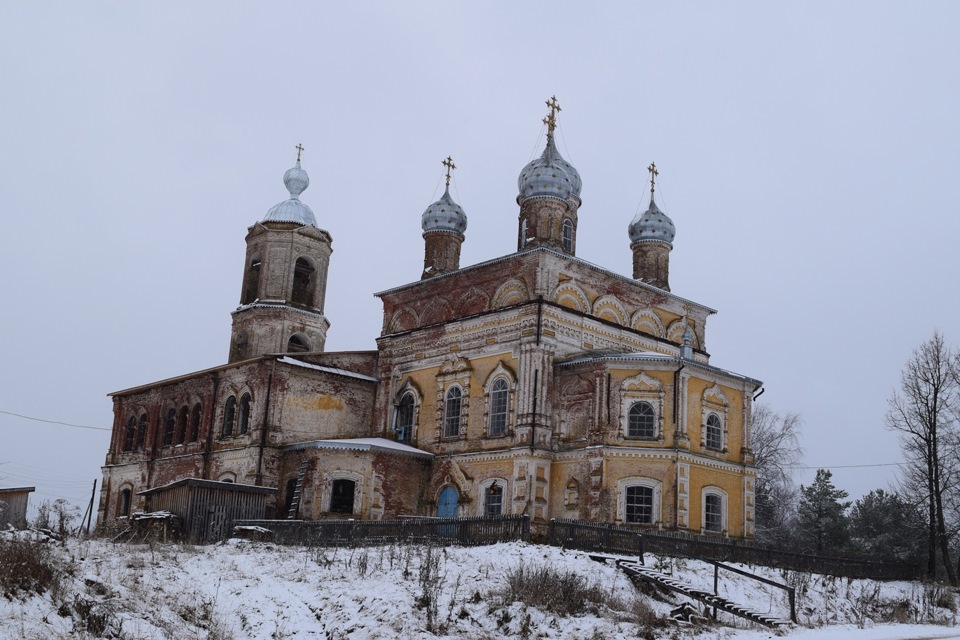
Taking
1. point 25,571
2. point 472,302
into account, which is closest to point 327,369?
point 472,302

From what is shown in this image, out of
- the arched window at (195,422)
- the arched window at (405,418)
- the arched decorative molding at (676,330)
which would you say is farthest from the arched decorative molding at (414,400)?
the arched decorative molding at (676,330)

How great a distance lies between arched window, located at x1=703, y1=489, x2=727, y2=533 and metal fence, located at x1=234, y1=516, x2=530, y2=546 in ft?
27.7

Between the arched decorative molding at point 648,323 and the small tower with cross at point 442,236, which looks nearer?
the arched decorative molding at point 648,323

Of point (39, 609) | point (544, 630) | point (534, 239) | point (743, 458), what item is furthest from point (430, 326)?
point (39, 609)

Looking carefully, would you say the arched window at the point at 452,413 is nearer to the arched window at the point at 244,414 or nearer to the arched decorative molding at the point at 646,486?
the arched decorative molding at the point at 646,486

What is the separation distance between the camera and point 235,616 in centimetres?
1459

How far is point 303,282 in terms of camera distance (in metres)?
37.2

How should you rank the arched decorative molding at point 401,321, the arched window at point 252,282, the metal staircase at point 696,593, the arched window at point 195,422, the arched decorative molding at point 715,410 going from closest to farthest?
the metal staircase at point 696,593 → the arched decorative molding at point 715,410 → the arched decorative molding at point 401,321 → the arched window at point 195,422 → the arched window at point 252,282

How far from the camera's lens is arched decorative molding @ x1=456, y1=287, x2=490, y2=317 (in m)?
30.6

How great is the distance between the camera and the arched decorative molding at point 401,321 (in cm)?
3275

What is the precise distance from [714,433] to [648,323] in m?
5.16

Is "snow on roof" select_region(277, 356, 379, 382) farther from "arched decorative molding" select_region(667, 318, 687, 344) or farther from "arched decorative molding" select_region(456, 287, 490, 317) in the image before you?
"arched decorative molding" select_region(667, 318, 687, 344)

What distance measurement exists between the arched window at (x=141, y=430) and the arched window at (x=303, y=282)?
271 inches

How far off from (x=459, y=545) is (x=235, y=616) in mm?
6613
